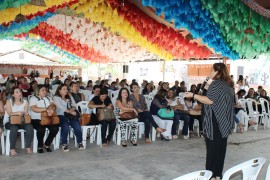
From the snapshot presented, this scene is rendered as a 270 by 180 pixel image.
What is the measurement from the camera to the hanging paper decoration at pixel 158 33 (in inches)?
353

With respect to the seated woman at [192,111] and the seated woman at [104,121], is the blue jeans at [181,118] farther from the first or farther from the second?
the seated woman at [104,121]

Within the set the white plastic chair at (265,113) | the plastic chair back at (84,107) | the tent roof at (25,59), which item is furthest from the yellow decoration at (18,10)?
the tent roof at (25,59)

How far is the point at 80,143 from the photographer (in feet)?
17.9

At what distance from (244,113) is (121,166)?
13.5 ft

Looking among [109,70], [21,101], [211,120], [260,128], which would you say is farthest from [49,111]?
[109,70]

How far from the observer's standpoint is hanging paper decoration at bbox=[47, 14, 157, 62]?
38.3ft

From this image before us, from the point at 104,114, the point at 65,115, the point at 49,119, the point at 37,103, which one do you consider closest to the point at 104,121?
the point at 104,114

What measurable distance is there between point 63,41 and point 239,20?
34.5ft

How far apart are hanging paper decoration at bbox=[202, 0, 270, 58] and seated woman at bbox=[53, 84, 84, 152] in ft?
9.63

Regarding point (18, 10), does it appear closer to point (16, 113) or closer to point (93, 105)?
point (93, 105)

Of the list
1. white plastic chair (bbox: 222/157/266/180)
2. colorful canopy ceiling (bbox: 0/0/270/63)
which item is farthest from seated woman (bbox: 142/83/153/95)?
white plastic chair (bbox: 222/157/266/180)

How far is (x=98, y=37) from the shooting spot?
12.9 m

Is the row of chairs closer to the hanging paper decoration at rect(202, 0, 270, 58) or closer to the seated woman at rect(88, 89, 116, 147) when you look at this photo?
the seated woman at rect(88, 89, 116, 147)

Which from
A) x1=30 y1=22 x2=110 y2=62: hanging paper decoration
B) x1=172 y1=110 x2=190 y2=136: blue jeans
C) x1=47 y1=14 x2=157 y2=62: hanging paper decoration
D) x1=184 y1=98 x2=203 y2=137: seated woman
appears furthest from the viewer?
x1=30 y1=22 x2=110 y2=62: hanging paper decoration
